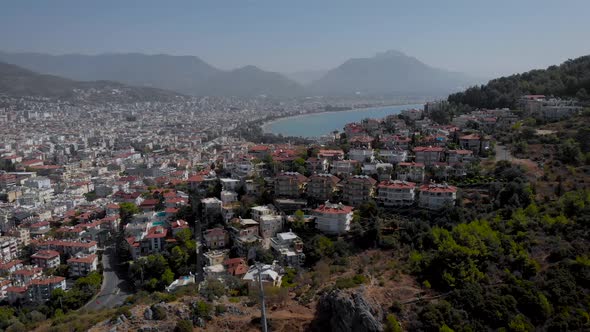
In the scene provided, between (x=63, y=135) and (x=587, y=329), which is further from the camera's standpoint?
(x=63, y=135)

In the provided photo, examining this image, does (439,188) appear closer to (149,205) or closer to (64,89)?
(149,205)

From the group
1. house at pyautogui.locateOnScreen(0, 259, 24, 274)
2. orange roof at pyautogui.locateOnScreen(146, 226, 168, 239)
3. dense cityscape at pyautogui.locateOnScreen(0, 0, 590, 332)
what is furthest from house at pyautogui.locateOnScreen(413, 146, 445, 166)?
house at pyautogui.locateOnScreen(0, 259, 24, 274)

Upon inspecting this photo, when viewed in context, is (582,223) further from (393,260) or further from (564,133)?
(564,133)

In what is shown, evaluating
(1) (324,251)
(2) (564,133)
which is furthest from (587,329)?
(2) (564,133)

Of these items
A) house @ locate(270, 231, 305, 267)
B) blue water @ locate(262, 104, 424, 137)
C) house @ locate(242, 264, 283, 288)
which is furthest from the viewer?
blue water @ locate(262, 104, 424, 137)

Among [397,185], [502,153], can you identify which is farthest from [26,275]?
[502,153]

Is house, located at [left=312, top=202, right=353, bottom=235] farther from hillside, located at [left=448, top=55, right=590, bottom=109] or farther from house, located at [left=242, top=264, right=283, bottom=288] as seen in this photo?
hillside, located at [left=448, top=55, right=590, bottom=109]

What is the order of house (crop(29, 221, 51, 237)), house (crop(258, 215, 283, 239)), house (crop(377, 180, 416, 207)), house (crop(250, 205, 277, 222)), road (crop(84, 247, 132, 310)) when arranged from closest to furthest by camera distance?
road (crop(84, 247, 132, 310)) < house (crop(258, 215, 283, 239)) < house (crop(377, 180, 416, 207)) < house (crop(250, 205, 277, 222)) < house (crop(29, 221, 51, 237))
